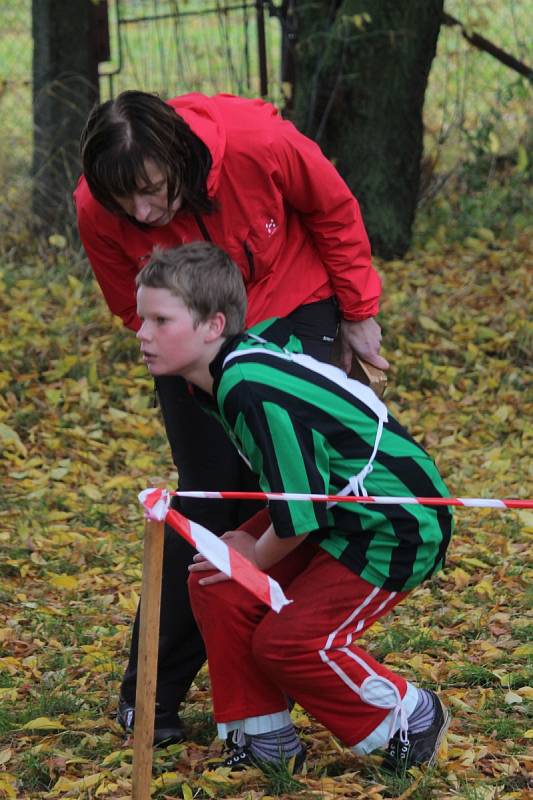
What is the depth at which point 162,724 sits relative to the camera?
330 centimetres

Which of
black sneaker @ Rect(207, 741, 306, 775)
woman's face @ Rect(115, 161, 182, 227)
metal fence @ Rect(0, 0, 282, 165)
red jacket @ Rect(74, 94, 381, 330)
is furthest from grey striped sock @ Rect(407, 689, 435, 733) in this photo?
metal fence @ Rect(0, 0, 282, 165)

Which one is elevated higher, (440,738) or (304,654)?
(304,654)

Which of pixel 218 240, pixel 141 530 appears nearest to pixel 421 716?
pixel 218 240

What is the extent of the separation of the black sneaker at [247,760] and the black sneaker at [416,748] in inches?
8.2

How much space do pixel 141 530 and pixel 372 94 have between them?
4.06 meters

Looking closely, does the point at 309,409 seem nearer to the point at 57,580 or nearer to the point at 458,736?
the point at 458,736

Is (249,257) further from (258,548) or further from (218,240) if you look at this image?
(258,548)

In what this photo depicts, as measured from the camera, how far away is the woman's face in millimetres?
2883

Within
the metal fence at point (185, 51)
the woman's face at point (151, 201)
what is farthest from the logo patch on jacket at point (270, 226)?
the metal fence at point (185, 51)

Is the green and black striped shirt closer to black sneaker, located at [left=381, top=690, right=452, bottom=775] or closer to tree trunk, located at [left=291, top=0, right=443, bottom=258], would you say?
black sneaker, located at [left=381, top=690, right=452, bottom=775]

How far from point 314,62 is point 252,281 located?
17.5 ft

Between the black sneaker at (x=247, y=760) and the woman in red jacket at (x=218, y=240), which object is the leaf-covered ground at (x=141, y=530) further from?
the woman in red jacket at (x=218, y=240)

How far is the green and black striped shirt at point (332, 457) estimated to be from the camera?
2594 millimetres

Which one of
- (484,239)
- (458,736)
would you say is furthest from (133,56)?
(458,736)
